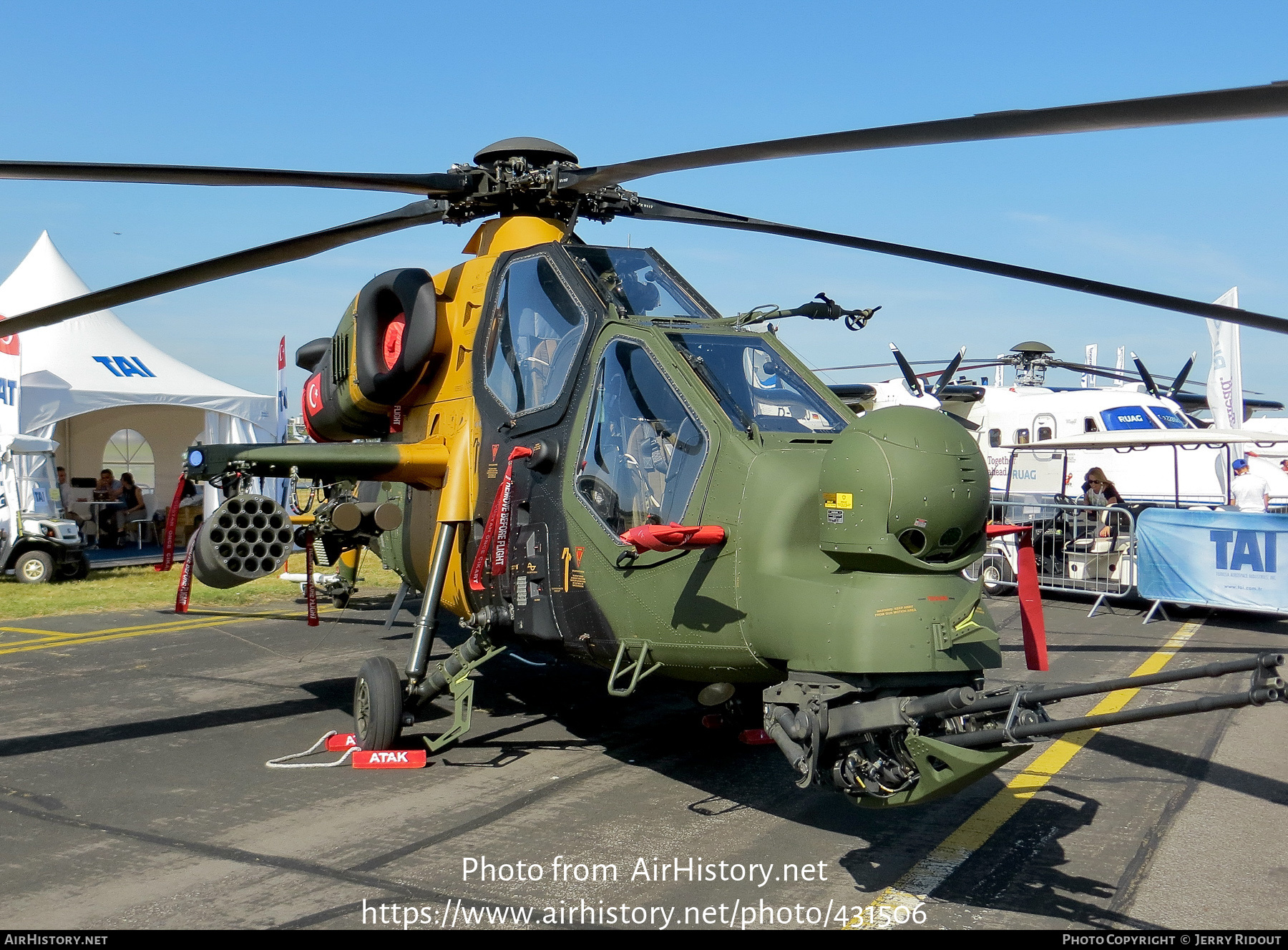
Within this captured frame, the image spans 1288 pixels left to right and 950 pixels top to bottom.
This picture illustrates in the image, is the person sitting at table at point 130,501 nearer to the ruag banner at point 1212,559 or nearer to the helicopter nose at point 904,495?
the ruag banner at point 1212,559

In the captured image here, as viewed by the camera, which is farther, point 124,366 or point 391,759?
point 124,366

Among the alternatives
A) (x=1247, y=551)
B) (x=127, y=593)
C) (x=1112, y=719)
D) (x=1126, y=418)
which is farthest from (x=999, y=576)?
(x=1112, y=719)

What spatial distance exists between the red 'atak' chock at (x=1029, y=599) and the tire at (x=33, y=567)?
15.5 meters

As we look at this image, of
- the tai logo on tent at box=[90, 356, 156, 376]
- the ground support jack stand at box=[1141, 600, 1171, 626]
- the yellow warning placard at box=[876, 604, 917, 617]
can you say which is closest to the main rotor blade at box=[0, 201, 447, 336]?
the yellow warning placard at box=[876, 604, 917, 617]

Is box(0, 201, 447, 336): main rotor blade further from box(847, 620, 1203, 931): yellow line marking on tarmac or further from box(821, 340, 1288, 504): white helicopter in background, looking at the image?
box(821, 340, 1288, 504): white helicopter in background

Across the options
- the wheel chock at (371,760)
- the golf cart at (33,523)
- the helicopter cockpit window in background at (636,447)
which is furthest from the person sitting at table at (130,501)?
the helicopter cockpit window in background at (636,447)

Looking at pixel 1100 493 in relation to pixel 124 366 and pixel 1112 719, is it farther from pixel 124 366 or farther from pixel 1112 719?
pixel 124 366

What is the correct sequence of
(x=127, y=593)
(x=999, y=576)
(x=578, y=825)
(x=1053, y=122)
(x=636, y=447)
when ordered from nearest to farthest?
(x=1053, y=122), (x=578, y=825), (x=636, y=447), (x=127, y=593), (x=999, y=576)

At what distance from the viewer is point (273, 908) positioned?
4.36m

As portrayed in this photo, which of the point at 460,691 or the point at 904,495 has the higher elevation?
the point at 904,495

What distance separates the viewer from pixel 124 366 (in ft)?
62.9

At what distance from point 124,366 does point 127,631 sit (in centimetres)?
897

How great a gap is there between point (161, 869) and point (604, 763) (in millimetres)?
2757

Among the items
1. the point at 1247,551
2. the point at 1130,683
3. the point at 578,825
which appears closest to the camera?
the point at 1130,683
